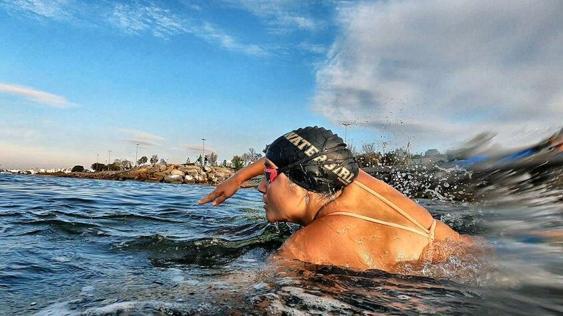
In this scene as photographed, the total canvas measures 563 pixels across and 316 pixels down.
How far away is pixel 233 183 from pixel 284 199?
6.71 feet

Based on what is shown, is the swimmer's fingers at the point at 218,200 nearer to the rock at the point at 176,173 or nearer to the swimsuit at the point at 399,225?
the swimsuit at the point at 399,225

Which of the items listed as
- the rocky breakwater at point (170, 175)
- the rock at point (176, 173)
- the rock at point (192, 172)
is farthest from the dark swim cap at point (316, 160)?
the rock at point (192, 172)

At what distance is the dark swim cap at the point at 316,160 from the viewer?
3928 mm

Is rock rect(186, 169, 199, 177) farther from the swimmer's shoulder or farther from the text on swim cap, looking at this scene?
the swimmer's shoulder

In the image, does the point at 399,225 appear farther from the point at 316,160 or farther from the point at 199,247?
the point at 199,247

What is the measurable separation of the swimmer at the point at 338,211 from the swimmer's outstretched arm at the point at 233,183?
167cm

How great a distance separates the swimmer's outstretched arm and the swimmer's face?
5.59 ft

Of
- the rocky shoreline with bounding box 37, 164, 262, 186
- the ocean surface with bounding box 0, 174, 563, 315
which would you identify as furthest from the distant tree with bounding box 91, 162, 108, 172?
the ocean surface with bounding box 0, 174, 563, 315

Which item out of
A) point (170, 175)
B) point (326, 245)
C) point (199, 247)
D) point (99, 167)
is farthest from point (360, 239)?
point (99, 167)

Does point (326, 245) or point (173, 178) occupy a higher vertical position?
point (173, 178)

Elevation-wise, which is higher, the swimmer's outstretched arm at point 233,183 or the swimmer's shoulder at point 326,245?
the swimmer's outstretched arm at point 233,183

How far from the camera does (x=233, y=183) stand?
6051mm

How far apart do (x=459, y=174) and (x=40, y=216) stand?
11.9 metres

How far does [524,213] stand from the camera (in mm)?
5461
